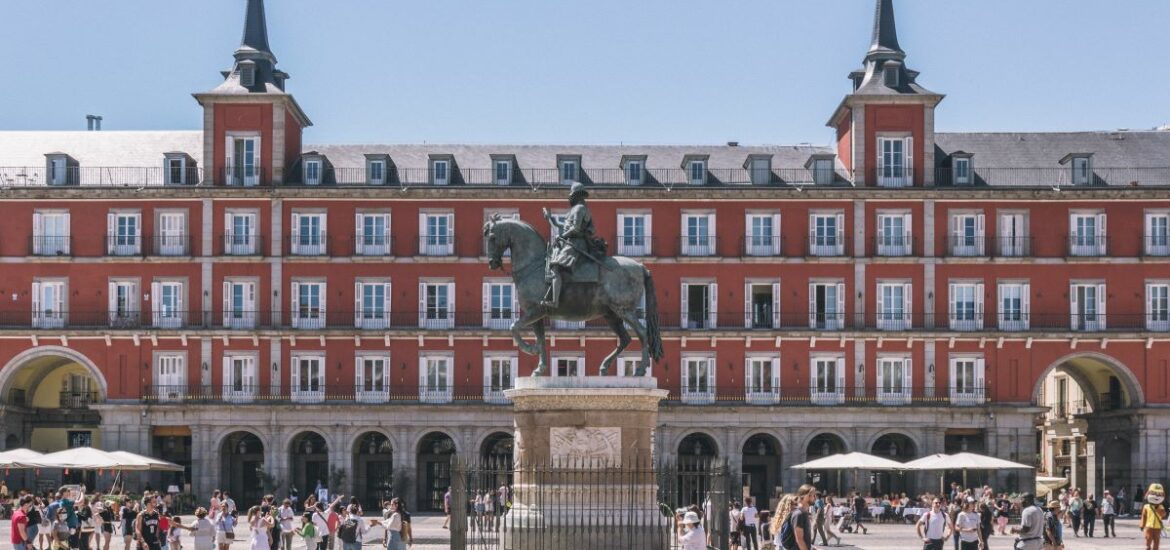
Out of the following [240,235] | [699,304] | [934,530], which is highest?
[240,235]

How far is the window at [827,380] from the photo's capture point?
231 feet

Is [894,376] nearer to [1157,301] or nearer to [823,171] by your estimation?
[823,171]

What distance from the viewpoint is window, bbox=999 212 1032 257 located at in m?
70.9

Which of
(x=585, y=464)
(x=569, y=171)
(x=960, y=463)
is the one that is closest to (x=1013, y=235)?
(x=960, y=463)

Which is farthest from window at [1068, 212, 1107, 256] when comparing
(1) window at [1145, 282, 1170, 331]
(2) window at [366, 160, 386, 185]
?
(2) window at [366, 160, 386, 185]

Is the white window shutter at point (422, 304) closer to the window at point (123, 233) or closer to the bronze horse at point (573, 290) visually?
the window at point (123, 233)

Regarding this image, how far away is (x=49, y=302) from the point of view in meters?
71.1

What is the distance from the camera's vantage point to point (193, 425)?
228 feet

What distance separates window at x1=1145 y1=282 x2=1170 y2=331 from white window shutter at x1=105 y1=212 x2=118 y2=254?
4207 centimetres

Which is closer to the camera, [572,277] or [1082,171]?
[572,277]

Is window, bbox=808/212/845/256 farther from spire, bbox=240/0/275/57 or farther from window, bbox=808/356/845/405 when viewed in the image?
spire, bbox=240/0/275/57

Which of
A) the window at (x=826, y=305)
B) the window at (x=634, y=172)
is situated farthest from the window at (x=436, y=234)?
the window at (x=826, y=305)

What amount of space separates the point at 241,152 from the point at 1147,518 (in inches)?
1848

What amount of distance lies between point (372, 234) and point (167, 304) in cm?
878
